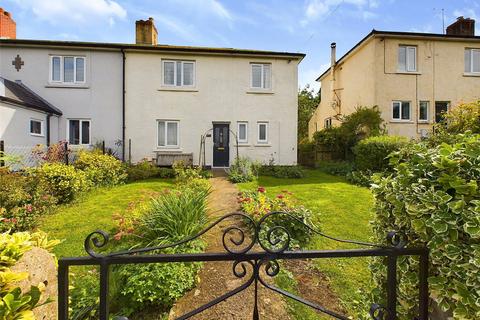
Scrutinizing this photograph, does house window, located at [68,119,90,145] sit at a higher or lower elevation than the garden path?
higher

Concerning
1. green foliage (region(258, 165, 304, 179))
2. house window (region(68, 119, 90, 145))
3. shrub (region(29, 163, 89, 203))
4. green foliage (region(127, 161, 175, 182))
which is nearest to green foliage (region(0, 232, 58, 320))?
shrub (region(29, 163, 89, 203))

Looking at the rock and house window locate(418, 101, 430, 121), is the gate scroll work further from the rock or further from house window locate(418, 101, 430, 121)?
house window locate(418, 101, 430, 121)

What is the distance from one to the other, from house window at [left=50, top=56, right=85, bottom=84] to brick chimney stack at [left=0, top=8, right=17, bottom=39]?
12.0 ft

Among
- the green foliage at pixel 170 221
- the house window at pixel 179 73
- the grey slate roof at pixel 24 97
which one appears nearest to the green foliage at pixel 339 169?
the house window at pixel 179 73

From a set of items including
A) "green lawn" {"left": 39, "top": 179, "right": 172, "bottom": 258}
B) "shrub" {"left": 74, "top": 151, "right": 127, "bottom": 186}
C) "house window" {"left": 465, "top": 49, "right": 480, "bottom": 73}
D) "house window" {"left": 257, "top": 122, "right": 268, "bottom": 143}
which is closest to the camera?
"green lawn" {"left": 39, "top": 179, "right": 172, "bottom": 258}

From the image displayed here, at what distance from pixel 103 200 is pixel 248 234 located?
5429mm

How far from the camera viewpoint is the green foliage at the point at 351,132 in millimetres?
15336

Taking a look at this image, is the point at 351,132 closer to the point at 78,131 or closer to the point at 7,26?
the point at 78,131

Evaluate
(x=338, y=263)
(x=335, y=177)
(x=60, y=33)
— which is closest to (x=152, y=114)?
(x=60, y=33)

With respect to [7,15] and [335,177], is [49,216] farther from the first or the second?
[7,15]

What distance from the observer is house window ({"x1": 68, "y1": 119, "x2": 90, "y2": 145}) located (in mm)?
14633

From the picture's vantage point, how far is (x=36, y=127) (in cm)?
1337

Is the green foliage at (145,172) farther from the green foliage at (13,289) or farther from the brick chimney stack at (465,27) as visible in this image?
the brick chimney stack at (465,27)

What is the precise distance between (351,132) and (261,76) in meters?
6.03
